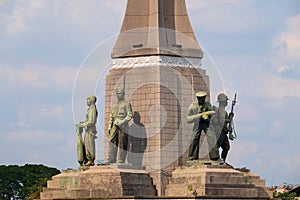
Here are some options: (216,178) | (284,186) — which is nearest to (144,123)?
(216,178)

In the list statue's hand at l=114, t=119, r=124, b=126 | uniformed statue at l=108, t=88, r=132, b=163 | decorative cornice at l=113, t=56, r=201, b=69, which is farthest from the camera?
decorative cornice at l=113, t=56, r=201, b=69

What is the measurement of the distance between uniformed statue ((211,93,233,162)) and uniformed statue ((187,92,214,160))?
1.71ft

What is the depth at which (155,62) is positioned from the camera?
44.7 meters

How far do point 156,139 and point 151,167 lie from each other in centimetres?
122

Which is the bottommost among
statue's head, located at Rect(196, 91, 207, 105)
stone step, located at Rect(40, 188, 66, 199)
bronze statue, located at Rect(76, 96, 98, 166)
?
stone step, located at Rect(40, 188, 66, 199)

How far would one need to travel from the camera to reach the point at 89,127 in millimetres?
43969

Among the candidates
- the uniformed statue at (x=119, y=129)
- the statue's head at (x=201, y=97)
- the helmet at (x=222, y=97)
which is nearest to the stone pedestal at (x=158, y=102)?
the uniformed statue at (x=119, y=129)

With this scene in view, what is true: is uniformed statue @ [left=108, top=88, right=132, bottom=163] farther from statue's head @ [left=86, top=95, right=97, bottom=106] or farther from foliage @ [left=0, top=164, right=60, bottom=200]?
foliage @ [left=0, top=164, right=60, bottom=200]

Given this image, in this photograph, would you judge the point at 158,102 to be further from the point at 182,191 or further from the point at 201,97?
the point at 182,191

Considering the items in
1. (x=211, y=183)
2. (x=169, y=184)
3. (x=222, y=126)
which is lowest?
(x=211, y=183)

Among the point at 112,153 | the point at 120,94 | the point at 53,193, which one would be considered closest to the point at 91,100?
the point at 120,94

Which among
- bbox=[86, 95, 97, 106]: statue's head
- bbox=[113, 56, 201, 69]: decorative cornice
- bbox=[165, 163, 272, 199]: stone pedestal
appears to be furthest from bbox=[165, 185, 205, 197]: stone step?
bbox=[113, 56, 201, 69]: decorative cornice

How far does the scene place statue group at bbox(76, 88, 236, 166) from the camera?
4269cm

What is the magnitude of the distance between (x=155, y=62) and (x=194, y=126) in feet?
12.0
